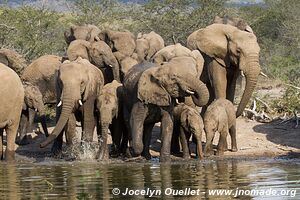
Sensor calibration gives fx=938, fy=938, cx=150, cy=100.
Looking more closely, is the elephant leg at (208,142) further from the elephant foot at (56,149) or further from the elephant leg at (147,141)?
the elephant foot at (56,149)

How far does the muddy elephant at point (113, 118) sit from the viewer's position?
628 inches

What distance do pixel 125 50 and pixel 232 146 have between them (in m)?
4.43

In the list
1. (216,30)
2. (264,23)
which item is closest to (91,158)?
(216,30)

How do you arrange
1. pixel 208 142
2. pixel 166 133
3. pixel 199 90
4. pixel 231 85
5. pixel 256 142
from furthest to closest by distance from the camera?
pixel 231 85
pixel 256 142
pixel 208 142
pixel 166 133
pixel 199 90

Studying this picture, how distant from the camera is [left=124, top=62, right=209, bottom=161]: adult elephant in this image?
15.2 m

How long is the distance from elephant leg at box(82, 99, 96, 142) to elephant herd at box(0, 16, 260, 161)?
0.06 ft

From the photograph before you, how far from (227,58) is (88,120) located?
3.09 metres

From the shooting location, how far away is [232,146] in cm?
1672

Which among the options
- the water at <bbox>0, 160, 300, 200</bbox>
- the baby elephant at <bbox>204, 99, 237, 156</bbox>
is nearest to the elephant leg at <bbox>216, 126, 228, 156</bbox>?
the baby elephant at <bbox>204, 99, 237, 156</bbox>

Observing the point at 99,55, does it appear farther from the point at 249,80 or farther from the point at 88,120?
the point at 249,80

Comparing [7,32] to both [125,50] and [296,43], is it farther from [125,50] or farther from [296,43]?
[296,43]

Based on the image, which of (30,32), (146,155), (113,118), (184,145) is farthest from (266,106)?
(30,32)

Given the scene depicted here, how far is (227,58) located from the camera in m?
17.9

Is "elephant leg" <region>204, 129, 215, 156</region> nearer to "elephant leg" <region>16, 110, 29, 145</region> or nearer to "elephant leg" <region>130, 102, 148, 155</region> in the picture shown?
"elephant leg" <region>130, 102, 148, 155</region>
